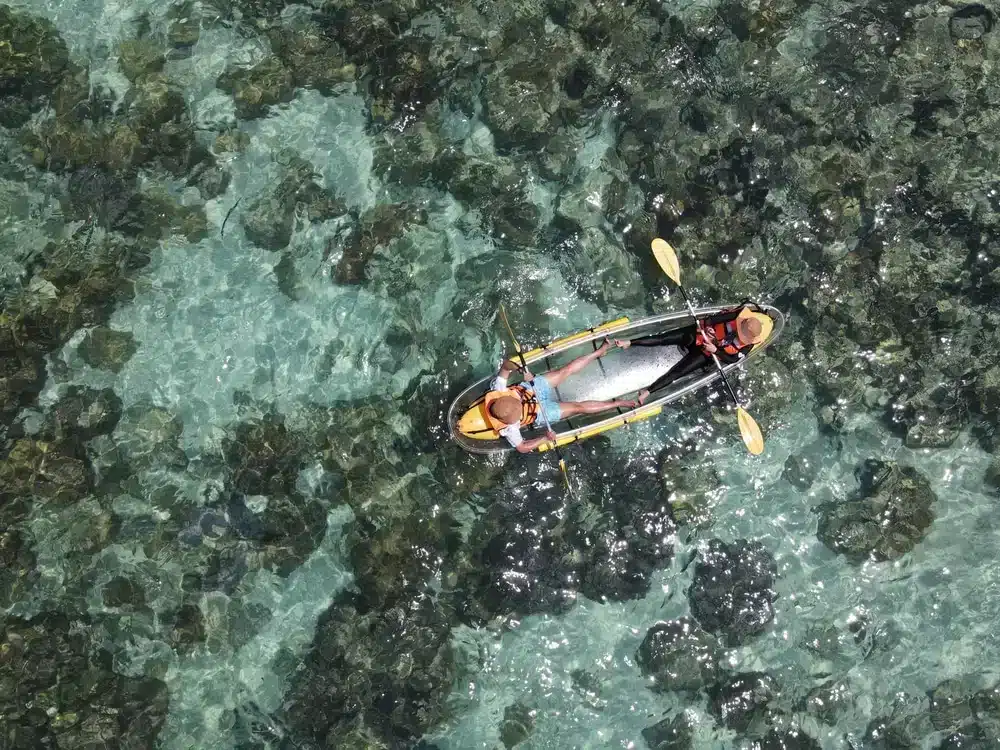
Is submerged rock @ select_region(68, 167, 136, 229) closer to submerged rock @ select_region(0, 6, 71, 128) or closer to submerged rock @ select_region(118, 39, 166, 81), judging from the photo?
submerged rock @ select_region(0, 6, 71, 128)

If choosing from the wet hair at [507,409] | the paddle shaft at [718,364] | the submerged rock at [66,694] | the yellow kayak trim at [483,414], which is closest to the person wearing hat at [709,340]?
the paddle shaft at [718,364]

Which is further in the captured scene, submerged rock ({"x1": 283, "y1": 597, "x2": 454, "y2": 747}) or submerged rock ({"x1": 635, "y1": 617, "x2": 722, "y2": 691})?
submerged rock ({"x1": 635, "y1": 617, "x2": 722, "y2": 691})

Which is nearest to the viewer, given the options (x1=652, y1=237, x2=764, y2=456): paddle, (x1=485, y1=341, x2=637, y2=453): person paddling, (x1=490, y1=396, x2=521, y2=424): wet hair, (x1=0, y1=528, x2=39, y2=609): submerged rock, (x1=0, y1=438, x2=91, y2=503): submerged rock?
(x1=490, y1=396, x2=521, y2=424): wet hair

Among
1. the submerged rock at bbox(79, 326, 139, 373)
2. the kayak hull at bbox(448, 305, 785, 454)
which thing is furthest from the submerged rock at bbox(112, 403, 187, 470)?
the kayak hull at bbox(448, 305, 785, 454)

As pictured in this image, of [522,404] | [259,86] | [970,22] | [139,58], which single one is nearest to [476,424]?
[522,404]

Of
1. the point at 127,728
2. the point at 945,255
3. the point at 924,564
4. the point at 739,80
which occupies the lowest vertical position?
the point at 924,564

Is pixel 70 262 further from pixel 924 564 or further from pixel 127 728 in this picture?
pixel 924 564

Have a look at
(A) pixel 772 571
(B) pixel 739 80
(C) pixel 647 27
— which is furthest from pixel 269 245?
(A) pixel 772 571
